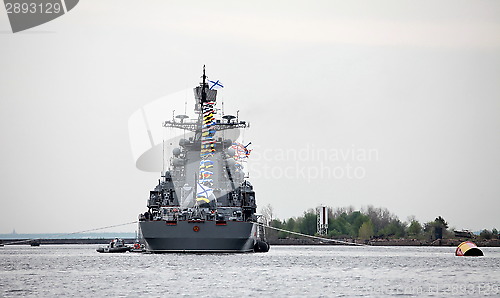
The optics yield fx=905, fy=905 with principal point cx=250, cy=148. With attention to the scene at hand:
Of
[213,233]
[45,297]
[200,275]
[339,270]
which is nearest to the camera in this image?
[45,297]

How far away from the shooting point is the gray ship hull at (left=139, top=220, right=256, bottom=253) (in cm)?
9675

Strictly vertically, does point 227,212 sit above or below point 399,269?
above

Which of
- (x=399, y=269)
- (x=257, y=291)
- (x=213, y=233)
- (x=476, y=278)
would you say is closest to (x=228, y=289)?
(x=257, y=291)

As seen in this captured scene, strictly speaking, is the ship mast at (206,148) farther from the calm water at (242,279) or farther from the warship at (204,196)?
the calm water at (242,279)

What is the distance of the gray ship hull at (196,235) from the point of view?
96750 millimetres

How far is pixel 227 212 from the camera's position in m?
103

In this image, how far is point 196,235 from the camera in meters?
96.6

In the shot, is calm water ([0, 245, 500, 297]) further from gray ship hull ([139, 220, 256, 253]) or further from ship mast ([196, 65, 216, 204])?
ship mast ([196, 65, 216, 204])

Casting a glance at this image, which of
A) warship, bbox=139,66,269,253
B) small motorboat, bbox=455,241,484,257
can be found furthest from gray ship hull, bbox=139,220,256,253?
small motorboat, bbox=455,241,484,257

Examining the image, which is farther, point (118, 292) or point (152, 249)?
point (152, 249)

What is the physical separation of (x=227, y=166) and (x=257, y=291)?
52.6m

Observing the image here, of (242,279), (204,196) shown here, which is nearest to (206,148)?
(204,196)

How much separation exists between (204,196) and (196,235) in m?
6.56

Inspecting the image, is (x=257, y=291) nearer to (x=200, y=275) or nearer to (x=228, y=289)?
(x=228, y=289)
